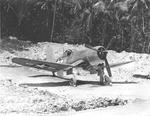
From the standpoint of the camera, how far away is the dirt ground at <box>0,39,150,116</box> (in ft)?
54.1

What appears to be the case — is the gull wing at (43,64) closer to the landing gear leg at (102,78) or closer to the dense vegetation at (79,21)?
the landing gear leg at (102,78)

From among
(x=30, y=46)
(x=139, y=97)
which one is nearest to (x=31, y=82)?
(x=139, y=97)

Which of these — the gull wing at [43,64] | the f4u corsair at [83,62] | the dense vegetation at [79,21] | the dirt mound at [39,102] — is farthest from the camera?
the dense vegetation at [79,21]

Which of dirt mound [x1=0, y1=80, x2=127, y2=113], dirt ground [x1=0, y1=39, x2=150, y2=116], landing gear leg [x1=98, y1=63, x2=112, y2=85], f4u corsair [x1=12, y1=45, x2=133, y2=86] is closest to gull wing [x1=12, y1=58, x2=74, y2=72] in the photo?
f4u corsair [x1=12, y1=45, x2=133, y2=86]

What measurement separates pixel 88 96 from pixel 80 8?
95.5 feet

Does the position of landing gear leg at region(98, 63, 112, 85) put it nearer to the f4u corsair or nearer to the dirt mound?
the f4u corsair

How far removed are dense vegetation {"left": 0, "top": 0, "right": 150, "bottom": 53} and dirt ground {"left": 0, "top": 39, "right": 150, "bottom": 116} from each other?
1081cm

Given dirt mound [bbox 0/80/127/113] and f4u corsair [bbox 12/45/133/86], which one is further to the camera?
f4u corsair [bbox 12/45/133/86]

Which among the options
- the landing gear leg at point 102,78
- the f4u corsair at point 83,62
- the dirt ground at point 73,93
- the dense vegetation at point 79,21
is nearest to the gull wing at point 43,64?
the f4u corsair at point 83,62

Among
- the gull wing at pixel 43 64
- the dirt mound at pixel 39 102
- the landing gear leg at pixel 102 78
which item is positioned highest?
the gull wing at pixel 43 64

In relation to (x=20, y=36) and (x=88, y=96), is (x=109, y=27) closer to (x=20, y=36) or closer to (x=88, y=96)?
(x=20, y=36)

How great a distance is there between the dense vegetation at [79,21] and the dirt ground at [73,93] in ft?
35.5

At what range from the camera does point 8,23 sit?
1832 inches

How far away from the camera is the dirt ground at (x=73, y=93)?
16.5 m
